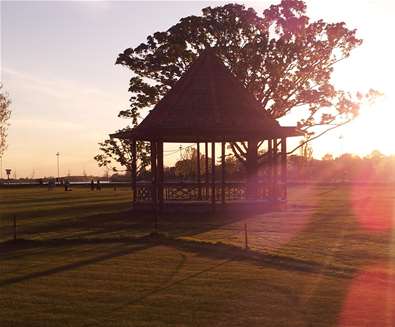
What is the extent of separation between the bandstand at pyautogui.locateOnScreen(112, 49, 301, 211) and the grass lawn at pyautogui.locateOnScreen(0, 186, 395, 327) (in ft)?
19.8

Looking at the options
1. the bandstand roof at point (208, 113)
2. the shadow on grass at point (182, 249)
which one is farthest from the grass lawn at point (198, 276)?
the bandstand roof at point (208, 113)

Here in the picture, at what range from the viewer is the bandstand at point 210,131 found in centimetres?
2745

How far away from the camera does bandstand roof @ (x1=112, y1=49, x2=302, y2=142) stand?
27266 millimetres

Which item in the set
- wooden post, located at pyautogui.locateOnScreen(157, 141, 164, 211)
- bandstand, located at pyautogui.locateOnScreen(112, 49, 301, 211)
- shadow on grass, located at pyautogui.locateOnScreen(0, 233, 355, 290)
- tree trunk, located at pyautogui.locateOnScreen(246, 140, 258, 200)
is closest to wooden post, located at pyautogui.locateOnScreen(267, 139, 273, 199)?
bandstand, located at pyautogui.locateOnScreen(112, 49, 301, 211)

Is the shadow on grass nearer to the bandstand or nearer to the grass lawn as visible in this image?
the grass lawn

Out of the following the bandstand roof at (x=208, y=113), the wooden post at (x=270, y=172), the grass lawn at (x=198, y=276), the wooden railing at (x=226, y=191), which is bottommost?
the grass lawn at (x=198, y=276)

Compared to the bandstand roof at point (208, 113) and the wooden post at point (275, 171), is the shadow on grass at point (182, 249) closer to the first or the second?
the bandstand roof at point (208, 113)

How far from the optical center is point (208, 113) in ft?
91.4

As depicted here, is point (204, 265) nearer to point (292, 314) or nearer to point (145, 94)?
point (292, 314)

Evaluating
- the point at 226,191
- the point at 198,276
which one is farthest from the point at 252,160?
the point at 198,276

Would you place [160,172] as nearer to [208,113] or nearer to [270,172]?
[208,113]

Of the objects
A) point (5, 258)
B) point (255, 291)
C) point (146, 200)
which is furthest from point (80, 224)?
point (255, 291)

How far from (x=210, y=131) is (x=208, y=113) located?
1183mm

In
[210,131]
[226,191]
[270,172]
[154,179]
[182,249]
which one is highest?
[210,131]
